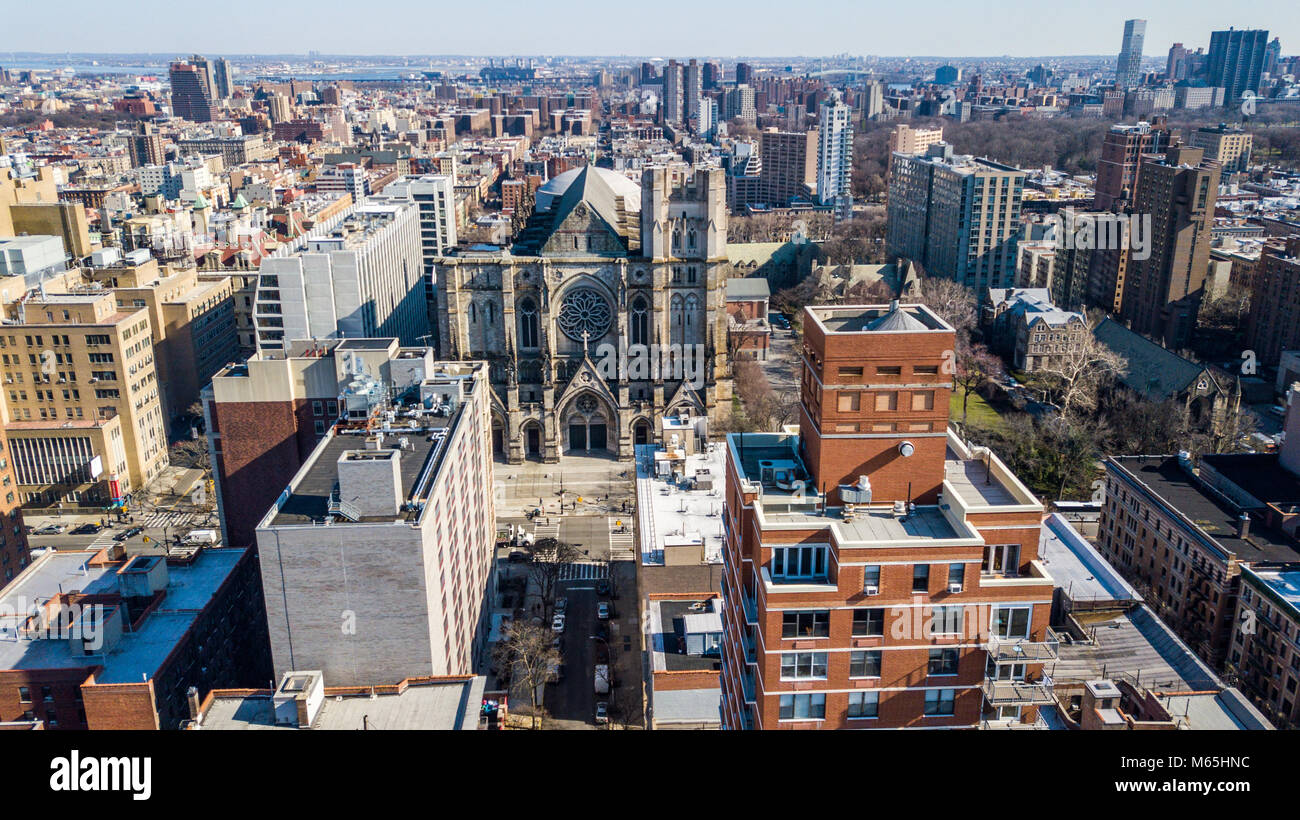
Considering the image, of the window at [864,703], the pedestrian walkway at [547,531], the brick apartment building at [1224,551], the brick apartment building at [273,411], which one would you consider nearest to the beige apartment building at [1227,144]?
the brick apartment building at [1224,551]

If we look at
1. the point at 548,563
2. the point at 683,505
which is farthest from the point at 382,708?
the point at 548,563

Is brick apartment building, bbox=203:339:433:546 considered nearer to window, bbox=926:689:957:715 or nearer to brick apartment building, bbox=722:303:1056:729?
brick apartment building, bbox=722:303:1056:729

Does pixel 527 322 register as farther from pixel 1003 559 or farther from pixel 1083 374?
pixel 1003 559

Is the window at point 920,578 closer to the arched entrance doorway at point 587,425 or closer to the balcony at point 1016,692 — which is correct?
the balcony at point 1016,692

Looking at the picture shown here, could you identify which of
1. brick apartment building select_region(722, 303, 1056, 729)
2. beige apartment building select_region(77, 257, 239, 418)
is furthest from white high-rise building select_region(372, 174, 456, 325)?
brick apartment building select_region(722, 303, 1056, 729)
